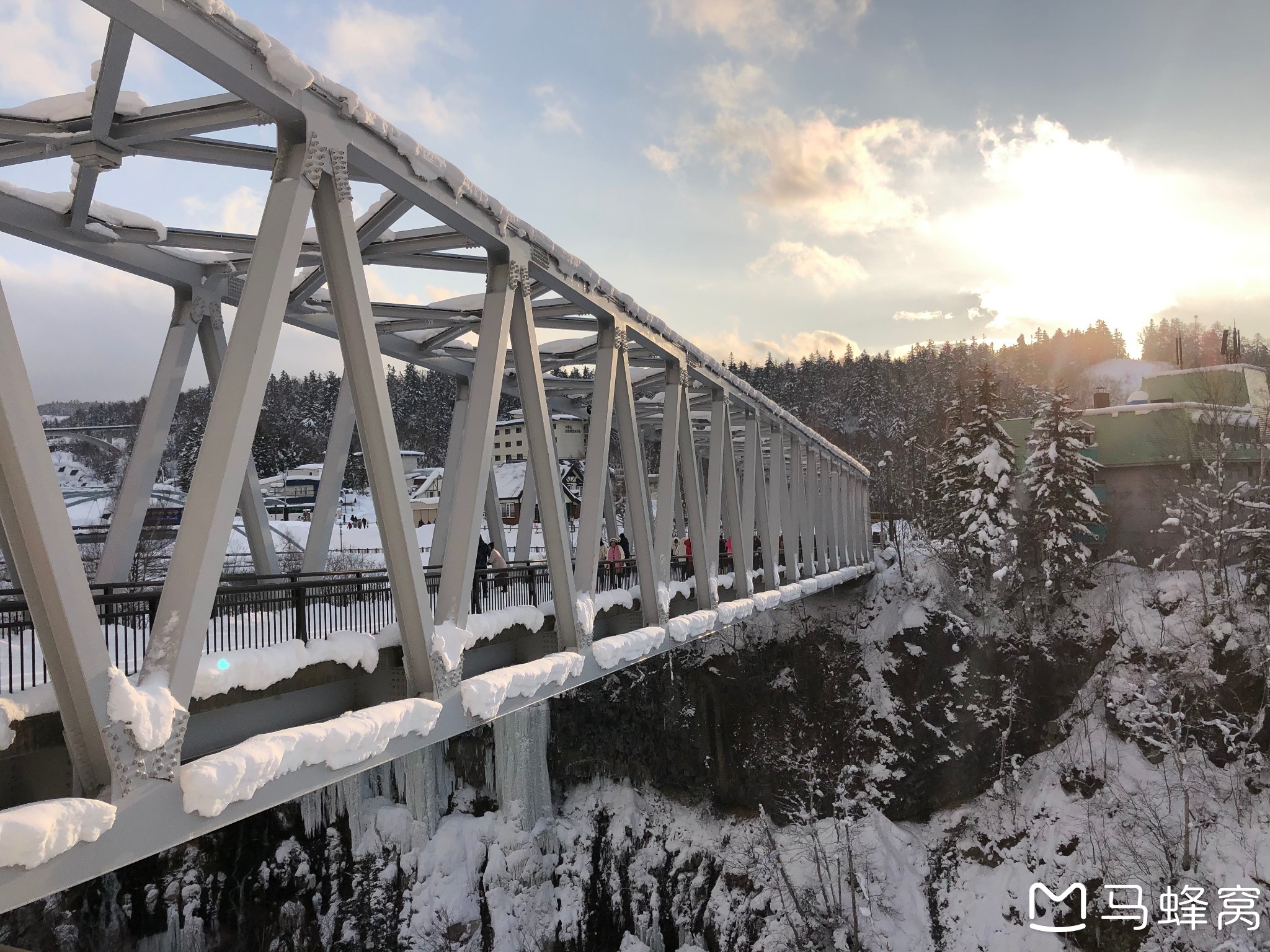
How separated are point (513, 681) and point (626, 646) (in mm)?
3372

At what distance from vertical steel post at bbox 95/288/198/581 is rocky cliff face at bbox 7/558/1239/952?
790 inches

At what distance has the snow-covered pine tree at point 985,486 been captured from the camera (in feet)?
137

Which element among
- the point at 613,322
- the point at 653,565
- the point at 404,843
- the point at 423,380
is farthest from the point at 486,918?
the point at 423,380

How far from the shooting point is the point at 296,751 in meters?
5.89

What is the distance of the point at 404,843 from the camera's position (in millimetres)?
30234

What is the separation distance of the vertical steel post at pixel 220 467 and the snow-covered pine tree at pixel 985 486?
40782 mm

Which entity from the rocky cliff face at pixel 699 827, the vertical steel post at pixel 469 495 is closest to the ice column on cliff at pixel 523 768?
the rocky cliff face at pixel 699 827

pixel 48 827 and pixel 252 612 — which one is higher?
pixel 252 612

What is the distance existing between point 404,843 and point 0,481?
2932 centimetres

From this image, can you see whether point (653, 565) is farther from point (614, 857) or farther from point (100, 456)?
point (100, 456)

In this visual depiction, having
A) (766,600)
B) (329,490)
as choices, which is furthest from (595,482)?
(766,600)

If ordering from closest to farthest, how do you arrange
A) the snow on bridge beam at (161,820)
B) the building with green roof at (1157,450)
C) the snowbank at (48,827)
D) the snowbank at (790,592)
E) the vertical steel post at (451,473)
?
the snowbank at (48,827), the snow on bridge beam at (161,820), the vertical steel post at (451,473), the snowbank at (790,592), the building with green roof at (1157,450)

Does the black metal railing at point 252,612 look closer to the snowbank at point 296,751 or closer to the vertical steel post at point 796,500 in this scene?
the snowbank at point 296,751

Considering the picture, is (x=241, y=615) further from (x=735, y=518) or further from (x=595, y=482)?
(x=735, y=518)
